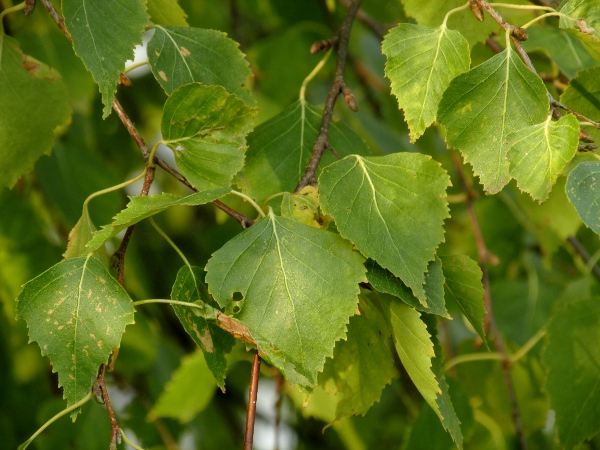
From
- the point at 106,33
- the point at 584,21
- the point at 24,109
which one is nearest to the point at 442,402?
the point at 584,21

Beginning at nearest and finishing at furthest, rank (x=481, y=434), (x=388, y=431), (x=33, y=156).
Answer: (x=33, y=156)
(x=481, y=434)
(x=388, y=431)

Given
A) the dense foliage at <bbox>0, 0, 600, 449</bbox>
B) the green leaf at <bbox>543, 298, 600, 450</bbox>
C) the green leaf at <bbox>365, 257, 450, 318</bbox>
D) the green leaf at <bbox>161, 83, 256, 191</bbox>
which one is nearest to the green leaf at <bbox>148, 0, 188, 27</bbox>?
the dense foliage at <bbox>0, 0, 600, 449</bbox>

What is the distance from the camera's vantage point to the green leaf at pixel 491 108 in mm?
816

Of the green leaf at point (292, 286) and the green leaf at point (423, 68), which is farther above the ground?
the green leaf at point (423, 68)

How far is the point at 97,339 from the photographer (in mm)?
787

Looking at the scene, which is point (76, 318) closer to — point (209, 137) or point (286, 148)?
point (209, 137)

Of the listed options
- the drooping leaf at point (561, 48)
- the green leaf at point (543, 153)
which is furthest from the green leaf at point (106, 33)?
the drooping leaf at point (561, 48)

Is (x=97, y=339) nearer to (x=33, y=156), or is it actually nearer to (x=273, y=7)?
(x=33, y=156)

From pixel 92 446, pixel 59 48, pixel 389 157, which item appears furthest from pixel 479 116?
pixel 92 446

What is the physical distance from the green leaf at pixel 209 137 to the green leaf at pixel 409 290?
20 centimetres

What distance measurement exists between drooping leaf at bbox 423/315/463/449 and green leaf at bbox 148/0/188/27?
533mm

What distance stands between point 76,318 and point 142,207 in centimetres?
13

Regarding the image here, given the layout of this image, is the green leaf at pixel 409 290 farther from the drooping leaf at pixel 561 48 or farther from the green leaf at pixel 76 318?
the drooping leaf at pixel 561 48

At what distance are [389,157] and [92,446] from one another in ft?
3.93
